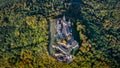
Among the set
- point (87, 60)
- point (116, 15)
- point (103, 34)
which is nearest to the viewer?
point (87, 60)

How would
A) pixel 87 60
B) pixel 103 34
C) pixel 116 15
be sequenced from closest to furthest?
pixel 87 60 → pixel 103 34 → pixel 116 15

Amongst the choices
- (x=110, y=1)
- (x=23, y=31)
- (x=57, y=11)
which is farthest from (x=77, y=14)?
(x=23, y=31)

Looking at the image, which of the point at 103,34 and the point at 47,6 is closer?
the point at 103,34

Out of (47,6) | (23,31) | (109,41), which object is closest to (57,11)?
(47,6)

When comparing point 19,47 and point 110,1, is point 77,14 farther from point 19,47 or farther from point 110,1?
point 19,47

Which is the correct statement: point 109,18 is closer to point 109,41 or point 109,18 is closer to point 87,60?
point 109,41

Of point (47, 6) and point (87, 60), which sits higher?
point (47, 6)
